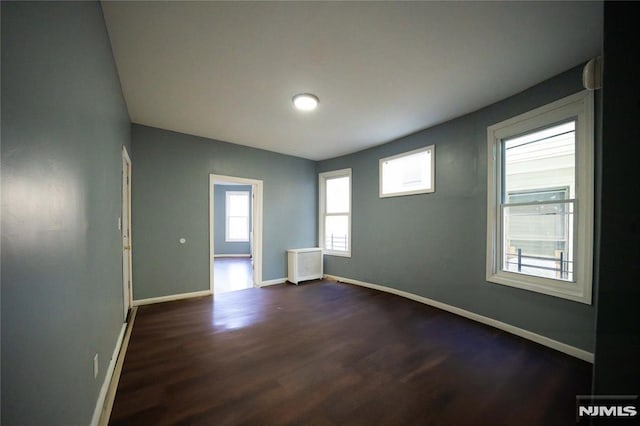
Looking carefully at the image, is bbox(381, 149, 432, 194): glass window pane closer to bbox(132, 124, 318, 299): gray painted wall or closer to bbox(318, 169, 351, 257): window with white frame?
bbox(318, 169, 351, 257): window with white frame

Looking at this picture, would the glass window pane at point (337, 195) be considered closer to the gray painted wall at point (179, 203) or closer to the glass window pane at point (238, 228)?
the gray painted wall at point (179, 203)

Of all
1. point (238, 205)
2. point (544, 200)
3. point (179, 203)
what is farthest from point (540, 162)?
point (238, 205)

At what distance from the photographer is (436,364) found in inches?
85.1

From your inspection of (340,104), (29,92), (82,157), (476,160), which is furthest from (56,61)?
(476,160)

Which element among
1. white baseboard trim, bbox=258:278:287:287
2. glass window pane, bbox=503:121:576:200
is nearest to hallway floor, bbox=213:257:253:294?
white baseboard trim, bbox=258:278:287:287

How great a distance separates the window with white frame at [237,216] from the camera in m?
8.92

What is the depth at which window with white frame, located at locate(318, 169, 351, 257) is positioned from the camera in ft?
17.0

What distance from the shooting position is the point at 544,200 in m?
2.58

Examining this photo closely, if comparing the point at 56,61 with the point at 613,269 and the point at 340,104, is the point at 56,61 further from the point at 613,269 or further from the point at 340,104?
the point at 340,104

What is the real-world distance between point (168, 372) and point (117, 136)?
226cm

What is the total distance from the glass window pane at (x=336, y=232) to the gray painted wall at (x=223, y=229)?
440cm

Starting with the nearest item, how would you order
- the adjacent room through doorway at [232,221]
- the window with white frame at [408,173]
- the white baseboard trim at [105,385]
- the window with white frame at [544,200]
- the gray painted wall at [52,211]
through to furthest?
1. the gray painted wall at [52,211]
2. the white baseboard trim at [105,385]
3. the window with white frame at [544,200]
4. the window with white frame at [408,173]
5. the adjacent room through doorway at [232,221]
